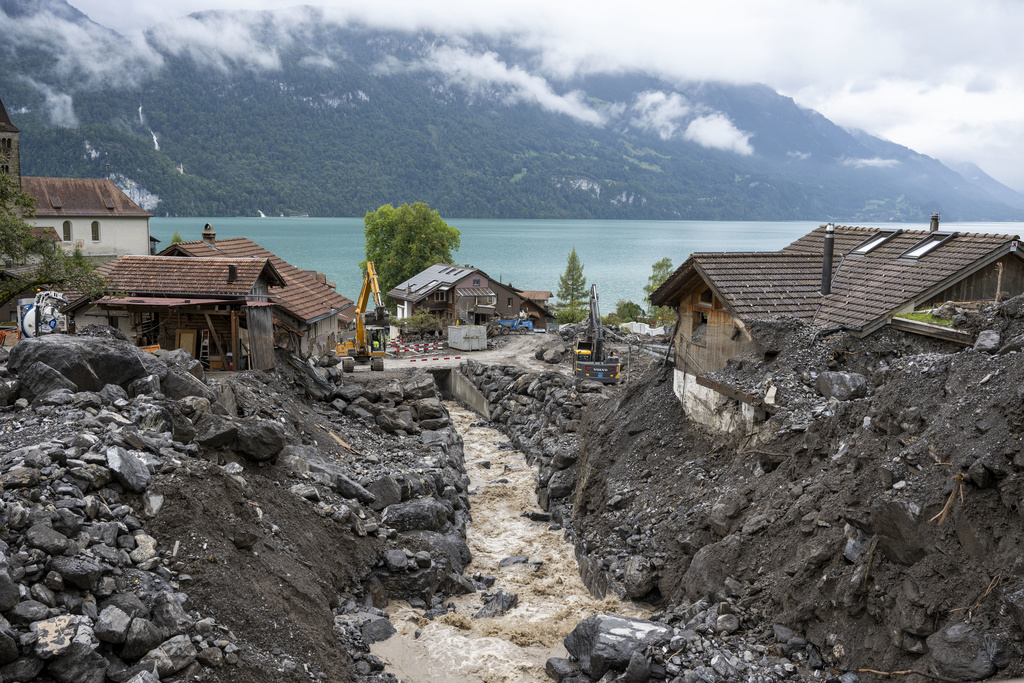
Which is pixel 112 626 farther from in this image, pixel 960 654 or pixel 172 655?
pixel 960 654

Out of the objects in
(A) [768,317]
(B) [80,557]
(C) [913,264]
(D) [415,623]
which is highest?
(C) [913,264]

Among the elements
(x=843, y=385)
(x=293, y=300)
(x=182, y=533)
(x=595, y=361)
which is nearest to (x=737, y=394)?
(x=843, y=385)

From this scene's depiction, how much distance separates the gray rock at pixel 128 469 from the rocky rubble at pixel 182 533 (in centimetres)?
3

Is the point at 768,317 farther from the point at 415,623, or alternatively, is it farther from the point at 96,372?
the point at 96,372

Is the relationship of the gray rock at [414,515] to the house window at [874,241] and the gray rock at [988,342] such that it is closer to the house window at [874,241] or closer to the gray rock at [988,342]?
the gray rock at [988,342]

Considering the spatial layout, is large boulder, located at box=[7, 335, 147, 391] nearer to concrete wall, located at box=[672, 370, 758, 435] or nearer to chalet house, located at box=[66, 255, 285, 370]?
chalet house, located at box=[66, 255, 285, 370]

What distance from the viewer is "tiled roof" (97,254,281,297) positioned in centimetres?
2875

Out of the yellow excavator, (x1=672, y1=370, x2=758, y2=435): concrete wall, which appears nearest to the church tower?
the yellow excavator

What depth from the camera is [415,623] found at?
1578cm

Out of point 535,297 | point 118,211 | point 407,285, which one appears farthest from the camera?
point 535,297

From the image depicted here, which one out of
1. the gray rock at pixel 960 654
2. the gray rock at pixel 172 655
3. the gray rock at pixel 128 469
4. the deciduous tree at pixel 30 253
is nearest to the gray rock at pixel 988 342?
the gray rock at pixel 960 654

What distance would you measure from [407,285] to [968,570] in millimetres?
66649

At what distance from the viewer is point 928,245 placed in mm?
20188

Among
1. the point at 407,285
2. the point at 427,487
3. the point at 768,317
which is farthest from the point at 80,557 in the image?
the point at 407,285
